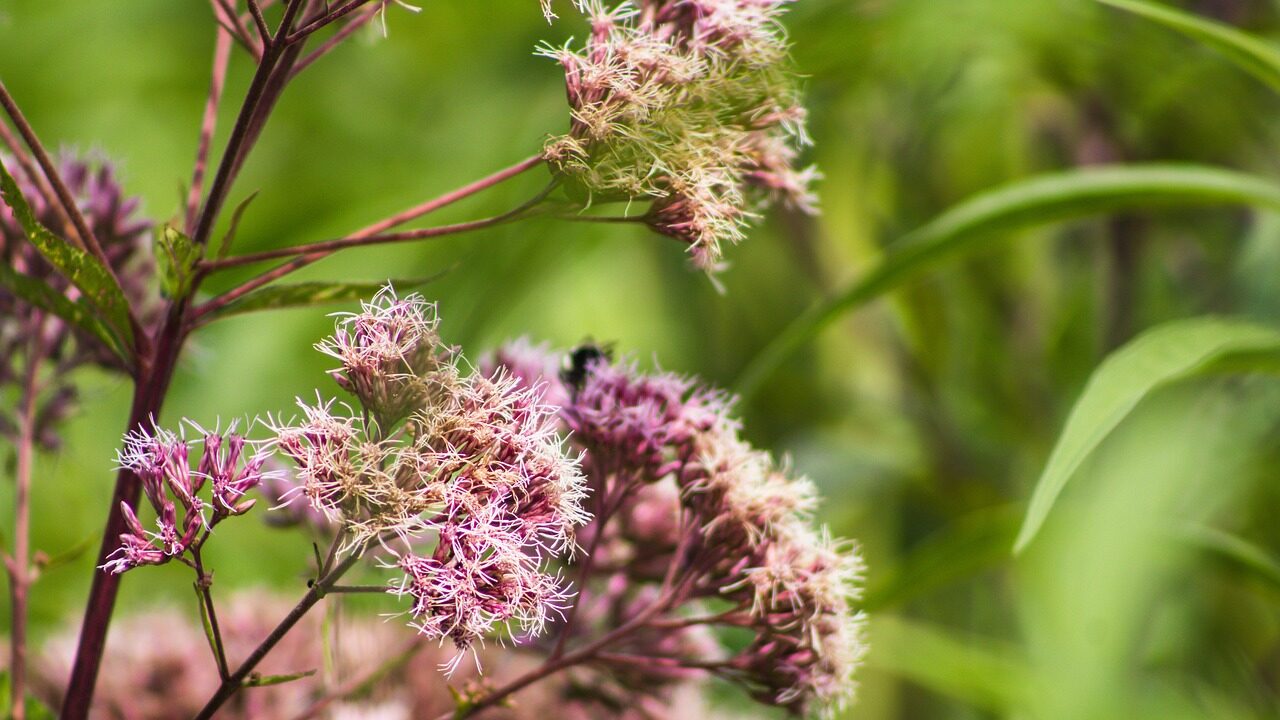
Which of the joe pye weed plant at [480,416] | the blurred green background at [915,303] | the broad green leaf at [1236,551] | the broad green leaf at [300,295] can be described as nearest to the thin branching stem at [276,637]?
the joe pye weed plant at [480,416]

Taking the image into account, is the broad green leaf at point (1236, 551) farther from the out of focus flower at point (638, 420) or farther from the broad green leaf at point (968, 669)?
the out of focus flower at point (638, 420)

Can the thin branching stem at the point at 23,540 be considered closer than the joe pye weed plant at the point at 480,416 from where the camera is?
No

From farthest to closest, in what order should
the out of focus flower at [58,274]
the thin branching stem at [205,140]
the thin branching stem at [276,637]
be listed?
the out of focus flower at [58,274] → the thin branching stem at [205,140] → the thin branching stem at [276,637]

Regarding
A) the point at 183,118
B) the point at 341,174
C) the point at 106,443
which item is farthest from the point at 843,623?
the point at 183,118

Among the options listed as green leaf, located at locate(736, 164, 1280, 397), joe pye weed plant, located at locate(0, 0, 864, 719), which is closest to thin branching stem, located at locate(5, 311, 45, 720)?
joe pye weed plant, located at locate(0, 0, 864, 719)

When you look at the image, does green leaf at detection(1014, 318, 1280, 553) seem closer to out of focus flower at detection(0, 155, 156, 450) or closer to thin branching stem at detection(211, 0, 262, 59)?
thin branching stem at detection(211, 0, 262, 59)

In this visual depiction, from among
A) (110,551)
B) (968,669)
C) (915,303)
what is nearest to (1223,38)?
(968,669)

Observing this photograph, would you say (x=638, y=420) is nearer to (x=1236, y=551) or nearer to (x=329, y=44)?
(x=329, y=44)
